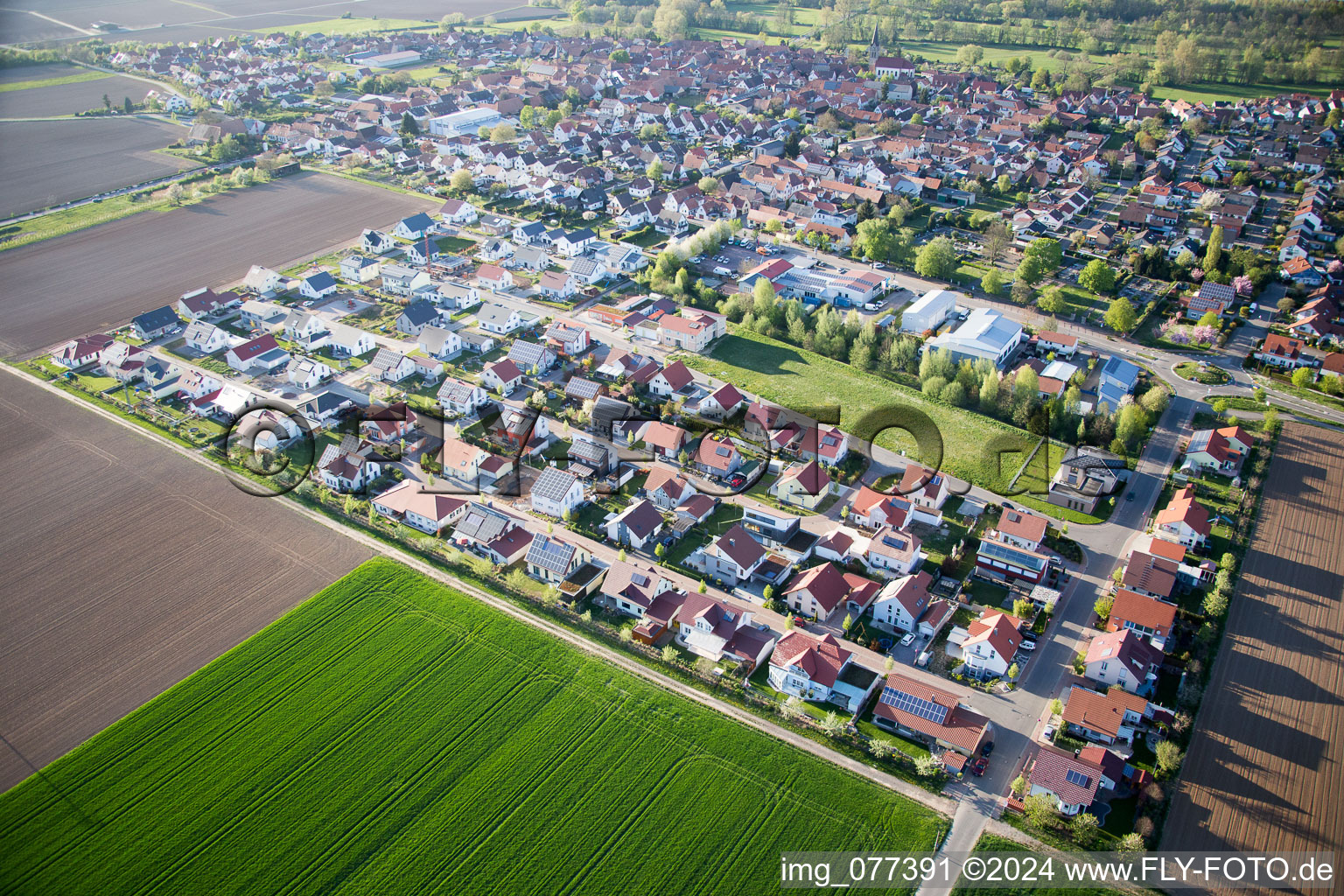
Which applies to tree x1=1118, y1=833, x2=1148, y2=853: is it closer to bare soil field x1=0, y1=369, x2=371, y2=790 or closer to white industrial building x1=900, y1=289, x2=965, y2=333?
bare soil field x1=0, y1=369, x2=371, y2=790

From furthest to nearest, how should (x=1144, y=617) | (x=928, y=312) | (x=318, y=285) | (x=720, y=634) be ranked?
(x=318, y=285)
(x=928, y=312)
(x=1144, y=617)
(x=720, y=634)

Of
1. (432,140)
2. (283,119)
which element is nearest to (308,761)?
(432,140)

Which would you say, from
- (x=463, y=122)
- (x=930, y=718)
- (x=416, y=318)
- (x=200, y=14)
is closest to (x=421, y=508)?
(x=416, y=318)

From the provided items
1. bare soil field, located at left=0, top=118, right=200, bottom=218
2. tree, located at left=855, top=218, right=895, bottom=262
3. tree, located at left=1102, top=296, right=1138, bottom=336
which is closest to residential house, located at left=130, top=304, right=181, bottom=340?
bare soil field, located at left=0, top=118, right=200, bottom=218

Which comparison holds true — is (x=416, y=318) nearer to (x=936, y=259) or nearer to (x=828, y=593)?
(x=828, y=593)

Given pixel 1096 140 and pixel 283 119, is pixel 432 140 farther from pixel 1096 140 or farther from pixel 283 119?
pixel 1096 140

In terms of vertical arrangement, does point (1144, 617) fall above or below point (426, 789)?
above

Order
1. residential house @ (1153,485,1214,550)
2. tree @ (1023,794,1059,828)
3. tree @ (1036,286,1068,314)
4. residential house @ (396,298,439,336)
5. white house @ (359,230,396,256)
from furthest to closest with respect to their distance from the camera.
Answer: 1. white house @ (359,230,396,256)
2. tree @ (1036,286,1068,314)
3. residential house @ (396,298,439,336)
4. residential house @ (1153,485,1214,550)
5. tree @ (1023,794,1059,828)
